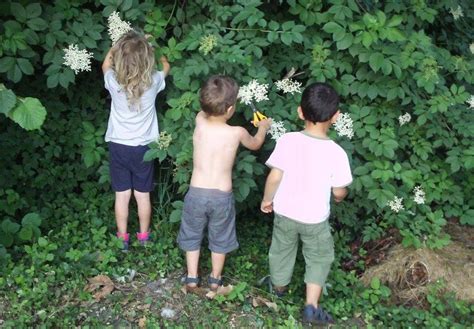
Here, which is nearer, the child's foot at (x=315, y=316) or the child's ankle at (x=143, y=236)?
the child's foot at (x=315, y=316)

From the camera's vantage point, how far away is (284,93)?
3781 millimetres

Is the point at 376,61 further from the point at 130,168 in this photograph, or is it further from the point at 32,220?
the point at 32,220

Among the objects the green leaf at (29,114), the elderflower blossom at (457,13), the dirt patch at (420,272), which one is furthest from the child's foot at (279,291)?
Answer: the elderflower blossom at (457,13)

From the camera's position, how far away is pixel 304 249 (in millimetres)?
3426

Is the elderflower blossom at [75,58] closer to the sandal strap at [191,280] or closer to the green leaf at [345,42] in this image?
the sandal strap at [191,280]

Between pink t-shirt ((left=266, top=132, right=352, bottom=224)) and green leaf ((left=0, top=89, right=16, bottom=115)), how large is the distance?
1.36m

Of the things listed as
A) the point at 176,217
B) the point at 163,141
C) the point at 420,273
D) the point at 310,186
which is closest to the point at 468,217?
the point at 420,273

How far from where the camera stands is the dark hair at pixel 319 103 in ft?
10.00

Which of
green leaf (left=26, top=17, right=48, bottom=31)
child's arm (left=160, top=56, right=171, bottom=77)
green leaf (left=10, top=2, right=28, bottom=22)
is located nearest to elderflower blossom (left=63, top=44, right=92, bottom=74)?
green leaf (left=26, top=17, right=48, bottom=31)

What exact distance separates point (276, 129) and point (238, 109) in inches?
10.7

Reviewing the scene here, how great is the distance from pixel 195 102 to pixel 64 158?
1.44 meters

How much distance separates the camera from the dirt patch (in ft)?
13.0

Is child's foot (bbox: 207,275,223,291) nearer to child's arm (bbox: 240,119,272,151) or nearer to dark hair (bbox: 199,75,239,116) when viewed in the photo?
child's arm (bbox: 240,119,272,151)

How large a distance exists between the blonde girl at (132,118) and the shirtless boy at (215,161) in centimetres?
44
